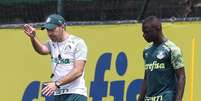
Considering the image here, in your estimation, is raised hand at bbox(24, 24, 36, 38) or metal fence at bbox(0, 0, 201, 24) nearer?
raised hand at bbox(24, 24, 36, 38)

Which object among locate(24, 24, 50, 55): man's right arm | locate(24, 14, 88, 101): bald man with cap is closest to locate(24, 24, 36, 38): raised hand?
locate(24, 24, 50, 55): man's right arm

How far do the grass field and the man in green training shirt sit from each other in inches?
86.9

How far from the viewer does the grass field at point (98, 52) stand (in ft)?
28.7

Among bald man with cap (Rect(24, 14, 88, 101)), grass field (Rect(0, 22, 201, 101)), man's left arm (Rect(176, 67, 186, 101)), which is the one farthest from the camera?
grass field (Rect(0, 22, 201, 101))

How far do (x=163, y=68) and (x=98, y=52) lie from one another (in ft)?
9.27

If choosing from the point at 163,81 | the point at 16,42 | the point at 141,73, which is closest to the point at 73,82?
the point at 163,81

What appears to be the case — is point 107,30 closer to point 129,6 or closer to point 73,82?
point 129,6

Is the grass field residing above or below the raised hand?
below

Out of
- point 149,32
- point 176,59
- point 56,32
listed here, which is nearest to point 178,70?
point 176,59

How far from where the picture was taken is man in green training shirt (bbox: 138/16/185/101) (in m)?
6.48

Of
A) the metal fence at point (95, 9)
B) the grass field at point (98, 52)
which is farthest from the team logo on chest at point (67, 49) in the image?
the metal fence at point (95, 9)

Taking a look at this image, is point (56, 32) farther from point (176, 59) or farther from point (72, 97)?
point (176, 59)

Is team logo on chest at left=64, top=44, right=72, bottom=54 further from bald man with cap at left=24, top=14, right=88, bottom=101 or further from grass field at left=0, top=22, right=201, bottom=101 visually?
grass field at left=0, top=22, right=201, bottom=101

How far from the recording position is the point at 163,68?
6.51 m
